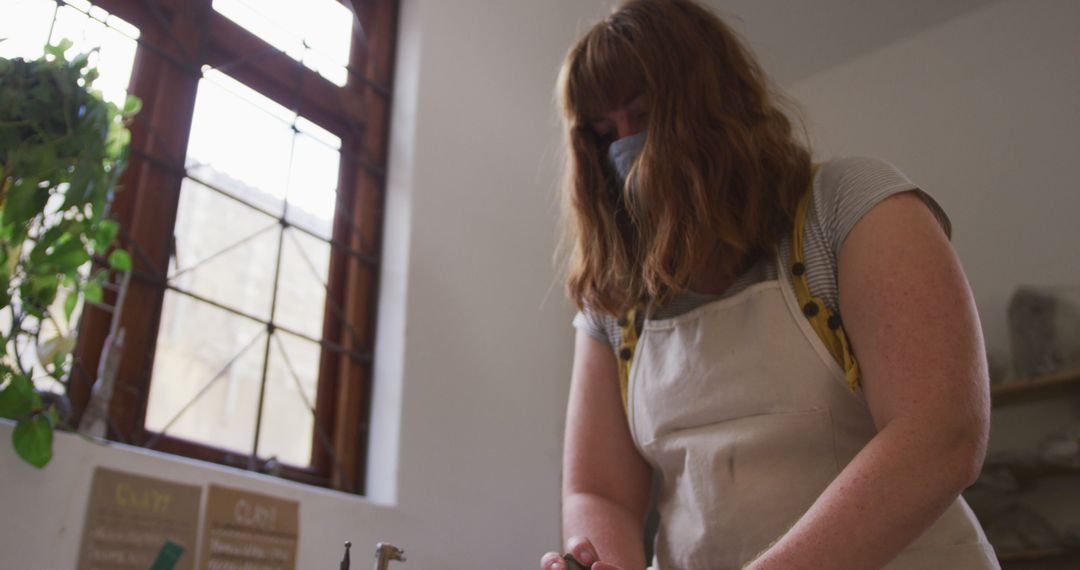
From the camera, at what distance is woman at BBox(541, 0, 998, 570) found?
2.59 ft

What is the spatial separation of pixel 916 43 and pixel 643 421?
2.35m

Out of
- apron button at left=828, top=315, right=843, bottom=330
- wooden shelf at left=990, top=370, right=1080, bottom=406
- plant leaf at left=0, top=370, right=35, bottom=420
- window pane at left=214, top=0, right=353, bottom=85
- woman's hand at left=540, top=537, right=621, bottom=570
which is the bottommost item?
woman's hand at left=540, top=537, right=621, bottom=570

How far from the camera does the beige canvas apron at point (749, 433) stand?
35.7 inches

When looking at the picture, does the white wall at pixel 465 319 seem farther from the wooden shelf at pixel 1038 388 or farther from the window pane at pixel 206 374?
the wooden shelf at pixel 1038 388

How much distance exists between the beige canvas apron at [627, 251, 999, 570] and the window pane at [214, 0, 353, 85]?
1.34 metres

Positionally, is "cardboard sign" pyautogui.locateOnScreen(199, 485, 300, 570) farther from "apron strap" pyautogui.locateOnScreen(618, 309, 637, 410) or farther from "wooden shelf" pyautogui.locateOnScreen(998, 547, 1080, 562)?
"wooden shelf" pyautogui.locateOnScreen(998, 547, 1080, 562)

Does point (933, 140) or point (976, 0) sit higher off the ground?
point (976, 0)

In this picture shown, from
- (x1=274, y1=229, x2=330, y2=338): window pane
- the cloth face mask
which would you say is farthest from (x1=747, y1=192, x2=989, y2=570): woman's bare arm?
(x1=274, y1=229, x2=330, y2=338): window pane

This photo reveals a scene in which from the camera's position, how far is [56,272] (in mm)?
1194

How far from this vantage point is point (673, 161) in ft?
3.28

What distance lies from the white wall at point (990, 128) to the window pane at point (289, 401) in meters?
1.44

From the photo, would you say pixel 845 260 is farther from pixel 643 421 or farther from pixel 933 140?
pixel 933 140

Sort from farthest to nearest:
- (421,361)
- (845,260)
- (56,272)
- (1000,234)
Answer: (1000,234) → (421,361) → (56,272) → (845,260)

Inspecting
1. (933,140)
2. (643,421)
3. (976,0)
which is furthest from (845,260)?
(976,0)
